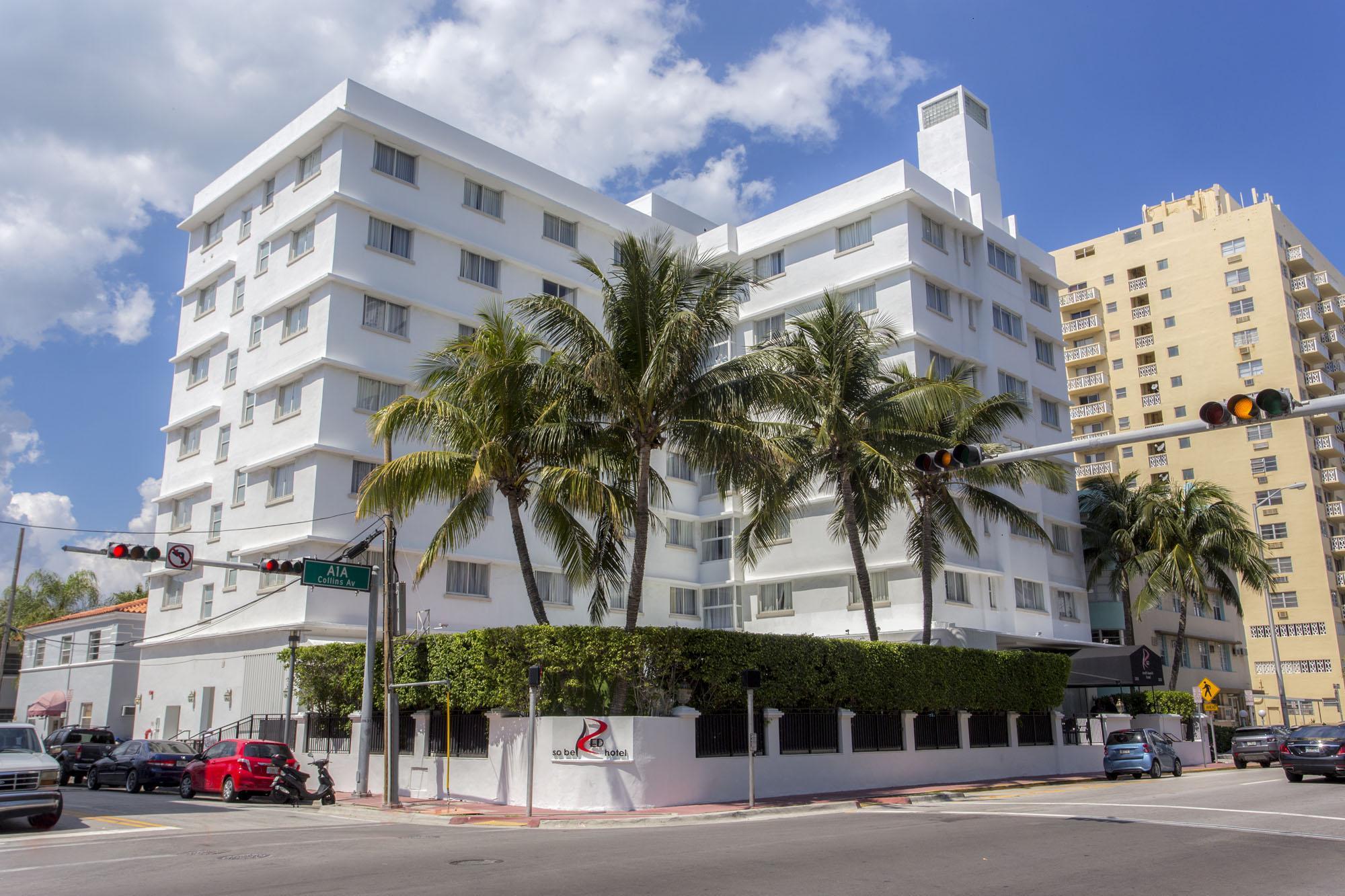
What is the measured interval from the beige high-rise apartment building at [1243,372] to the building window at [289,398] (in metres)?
48.0

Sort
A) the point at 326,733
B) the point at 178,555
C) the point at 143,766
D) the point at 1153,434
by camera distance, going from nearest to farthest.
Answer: the point at 1153,434, the point at 178,555, the point at 143,766, the point at 326,733

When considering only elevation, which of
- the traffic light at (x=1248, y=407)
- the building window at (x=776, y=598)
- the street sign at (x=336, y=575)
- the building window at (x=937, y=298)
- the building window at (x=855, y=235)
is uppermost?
the building window at (x=855, y=235)

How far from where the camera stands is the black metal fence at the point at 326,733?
2735 cm

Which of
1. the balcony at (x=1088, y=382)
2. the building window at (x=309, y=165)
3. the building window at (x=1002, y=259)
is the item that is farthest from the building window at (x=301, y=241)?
the balcony at (x=1088, y=382)

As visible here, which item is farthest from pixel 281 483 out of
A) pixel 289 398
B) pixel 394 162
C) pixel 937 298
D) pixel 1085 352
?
pixel 1085 352

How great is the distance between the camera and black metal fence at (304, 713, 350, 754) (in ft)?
89.7

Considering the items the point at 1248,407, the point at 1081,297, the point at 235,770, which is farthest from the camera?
the point at 1081,297

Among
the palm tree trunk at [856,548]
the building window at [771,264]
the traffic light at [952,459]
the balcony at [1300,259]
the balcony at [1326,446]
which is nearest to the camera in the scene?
the traffic light at [952,459]

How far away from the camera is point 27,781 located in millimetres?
16719

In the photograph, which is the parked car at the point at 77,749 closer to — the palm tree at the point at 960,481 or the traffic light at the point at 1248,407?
the palm tree at the point at 960,481

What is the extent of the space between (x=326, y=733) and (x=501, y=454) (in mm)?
10427

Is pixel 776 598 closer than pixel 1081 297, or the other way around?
pixel 776 598

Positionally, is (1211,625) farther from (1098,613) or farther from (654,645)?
(654,645)

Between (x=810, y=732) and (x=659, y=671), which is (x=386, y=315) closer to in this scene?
(x=659, y=671)
